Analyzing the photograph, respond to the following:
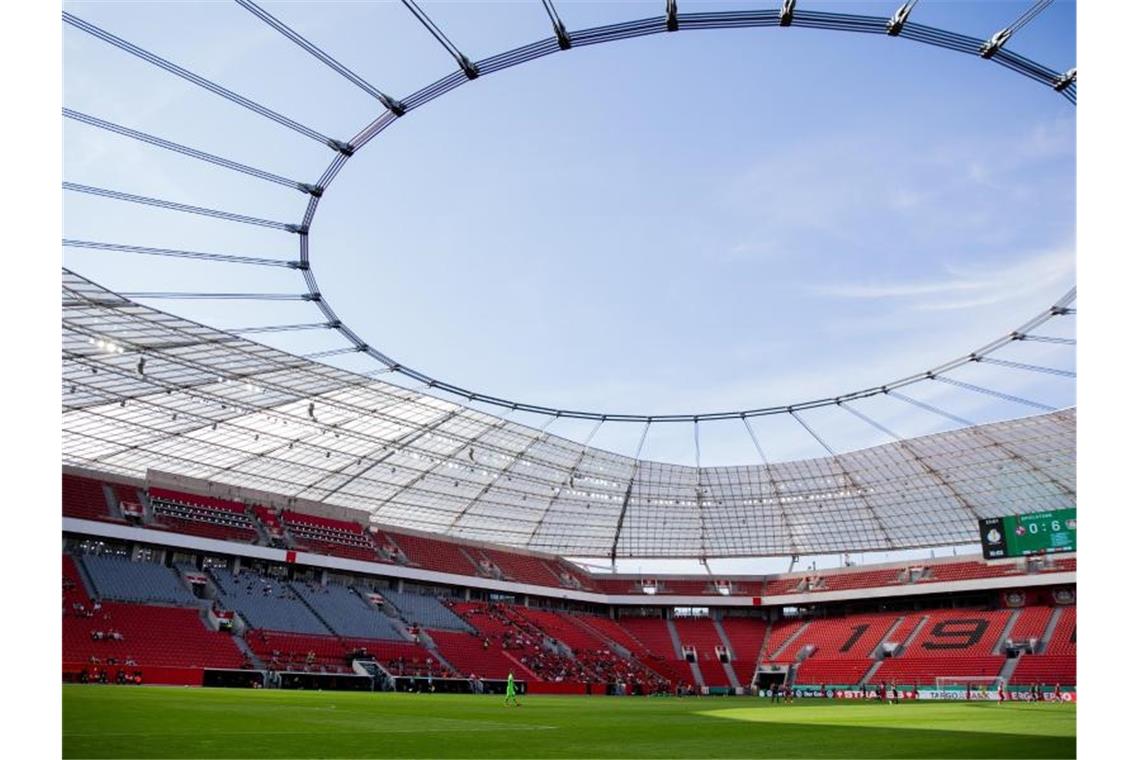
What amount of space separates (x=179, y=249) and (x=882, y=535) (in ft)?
205

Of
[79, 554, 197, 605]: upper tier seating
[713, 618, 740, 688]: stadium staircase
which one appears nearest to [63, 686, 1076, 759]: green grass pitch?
[79, 554, 197, 605]: upper tier seating

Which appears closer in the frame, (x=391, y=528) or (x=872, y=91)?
(x=872, y=91)

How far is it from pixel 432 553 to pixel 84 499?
27691mm

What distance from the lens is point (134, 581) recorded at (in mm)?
51750

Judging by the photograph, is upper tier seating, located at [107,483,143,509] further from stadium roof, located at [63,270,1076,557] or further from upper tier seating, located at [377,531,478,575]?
upper tier seating, located at [377,531,478,575]

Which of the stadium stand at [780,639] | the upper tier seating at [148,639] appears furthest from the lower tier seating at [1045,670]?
the upper tier seating at [148,639]

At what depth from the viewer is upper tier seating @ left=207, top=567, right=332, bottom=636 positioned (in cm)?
5412

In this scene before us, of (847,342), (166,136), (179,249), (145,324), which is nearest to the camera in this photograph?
(166,136)

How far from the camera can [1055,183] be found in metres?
32.2

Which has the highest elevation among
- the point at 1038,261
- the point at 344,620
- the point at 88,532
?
the point at 1038,261

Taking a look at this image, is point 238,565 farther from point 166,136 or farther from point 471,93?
point 471,93

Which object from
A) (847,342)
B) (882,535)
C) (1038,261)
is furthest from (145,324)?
(882,535)

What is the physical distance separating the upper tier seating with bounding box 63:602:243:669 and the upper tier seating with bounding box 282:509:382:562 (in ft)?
42.2

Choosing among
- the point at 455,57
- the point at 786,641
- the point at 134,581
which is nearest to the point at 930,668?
the point at 786,641
